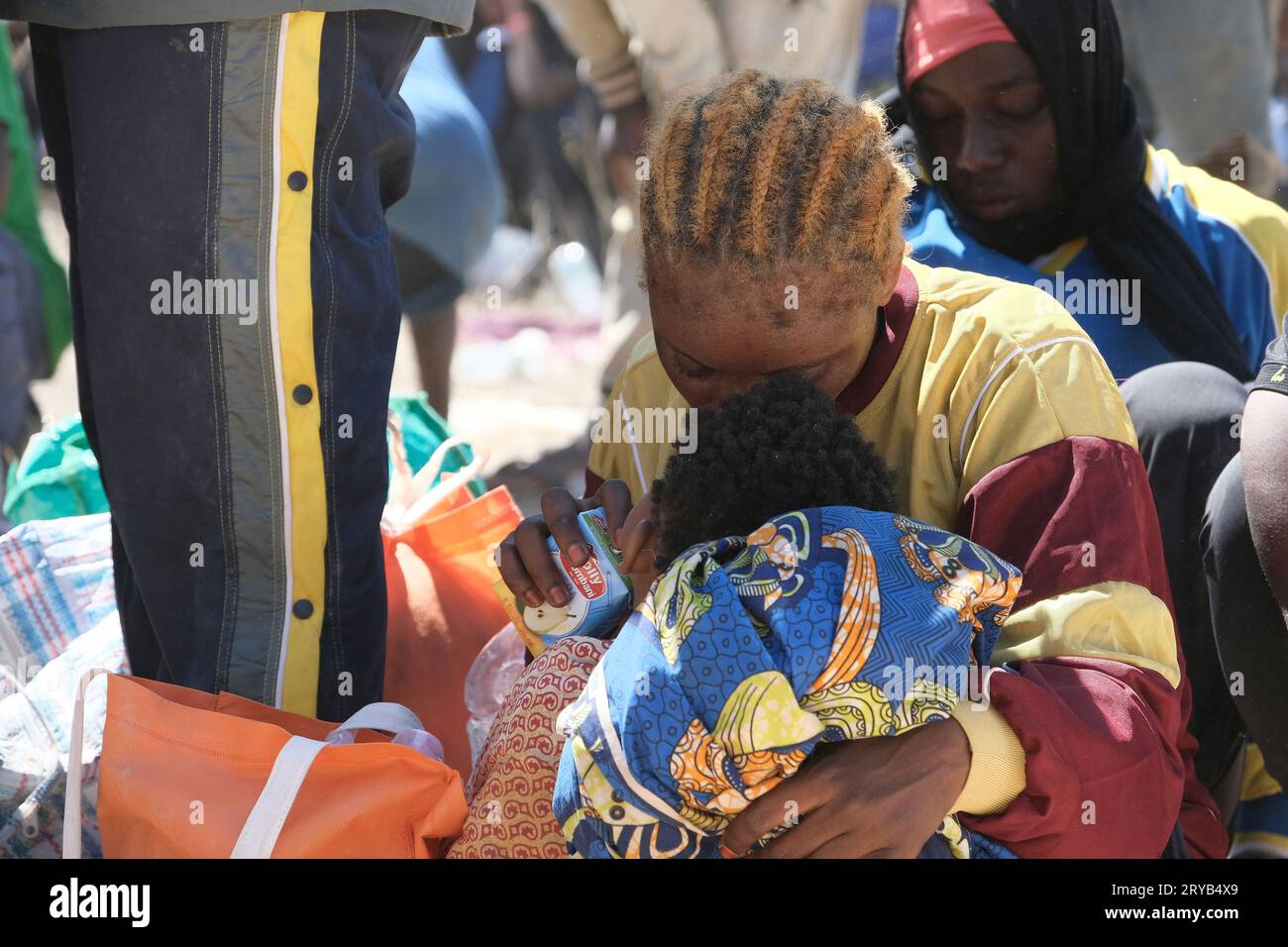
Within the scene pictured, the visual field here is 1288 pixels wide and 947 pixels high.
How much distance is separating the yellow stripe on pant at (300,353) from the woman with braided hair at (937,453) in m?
0.31

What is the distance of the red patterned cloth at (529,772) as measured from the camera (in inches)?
63.8

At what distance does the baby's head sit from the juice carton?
0.60ft

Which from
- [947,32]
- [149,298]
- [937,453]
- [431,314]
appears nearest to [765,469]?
[937,453]

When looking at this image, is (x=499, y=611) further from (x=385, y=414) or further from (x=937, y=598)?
(x=937, y=598)

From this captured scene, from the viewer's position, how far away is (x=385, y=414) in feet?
7.06

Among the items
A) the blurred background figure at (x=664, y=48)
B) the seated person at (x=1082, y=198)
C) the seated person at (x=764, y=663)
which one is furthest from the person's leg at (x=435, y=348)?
the seated person at (x=764, y=663)

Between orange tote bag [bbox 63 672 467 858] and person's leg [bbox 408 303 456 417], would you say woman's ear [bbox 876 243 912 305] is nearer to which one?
orange tote bag [bbox 63 672 467 858]

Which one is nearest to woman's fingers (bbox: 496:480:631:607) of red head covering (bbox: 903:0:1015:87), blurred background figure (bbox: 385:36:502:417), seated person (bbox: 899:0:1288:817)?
seated person (bbox: 899:0:1288:817)

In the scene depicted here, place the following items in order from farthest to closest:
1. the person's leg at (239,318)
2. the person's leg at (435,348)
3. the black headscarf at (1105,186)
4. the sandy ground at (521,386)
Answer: the sandy ground at (521,386) < the person's leg at (435,348) < the black headscarf at (1105,186) < the person's leg at (239,318)

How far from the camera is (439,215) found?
13.2 feet

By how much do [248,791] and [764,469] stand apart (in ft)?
2.28

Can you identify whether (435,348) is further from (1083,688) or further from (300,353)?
(1083,688)

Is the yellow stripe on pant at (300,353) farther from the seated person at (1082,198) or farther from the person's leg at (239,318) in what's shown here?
the seated person at (1082,198)
